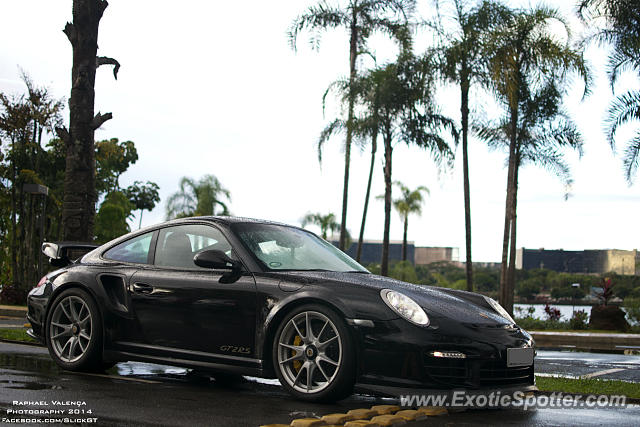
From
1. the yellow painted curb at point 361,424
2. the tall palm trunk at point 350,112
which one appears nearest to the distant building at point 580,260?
the tall palm trunk at point 350,112

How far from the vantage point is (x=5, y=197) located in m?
28.6

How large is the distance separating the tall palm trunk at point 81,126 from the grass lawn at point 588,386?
24.4 feet

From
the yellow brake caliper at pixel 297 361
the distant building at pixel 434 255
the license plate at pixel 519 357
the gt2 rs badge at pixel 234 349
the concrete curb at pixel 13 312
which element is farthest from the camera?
the distant building at pixel 434 255

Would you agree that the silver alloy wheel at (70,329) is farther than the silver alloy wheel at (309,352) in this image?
Yes

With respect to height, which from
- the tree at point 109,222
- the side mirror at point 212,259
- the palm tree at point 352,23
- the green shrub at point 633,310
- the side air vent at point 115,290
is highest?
the palm tree at point 352,23

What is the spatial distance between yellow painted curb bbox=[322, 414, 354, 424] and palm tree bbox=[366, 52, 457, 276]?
23370 millimetres

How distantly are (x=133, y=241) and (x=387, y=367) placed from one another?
2.88 m

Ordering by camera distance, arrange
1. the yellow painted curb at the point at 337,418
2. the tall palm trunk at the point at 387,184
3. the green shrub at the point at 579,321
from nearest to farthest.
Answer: the yellow painted curb at the point at 337,418
the green shrub at the point at 579,321
the tall palm trunk at the point at 387,184

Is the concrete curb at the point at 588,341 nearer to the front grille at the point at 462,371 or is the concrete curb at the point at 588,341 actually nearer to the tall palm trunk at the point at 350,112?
the front grille at the point at 462,371

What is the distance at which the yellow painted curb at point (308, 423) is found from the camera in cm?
461

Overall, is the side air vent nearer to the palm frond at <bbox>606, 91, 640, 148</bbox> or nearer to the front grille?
the front grille

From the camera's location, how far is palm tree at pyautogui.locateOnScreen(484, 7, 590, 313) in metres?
24.0

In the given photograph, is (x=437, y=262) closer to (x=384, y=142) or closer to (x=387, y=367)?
(x=384, y=142)

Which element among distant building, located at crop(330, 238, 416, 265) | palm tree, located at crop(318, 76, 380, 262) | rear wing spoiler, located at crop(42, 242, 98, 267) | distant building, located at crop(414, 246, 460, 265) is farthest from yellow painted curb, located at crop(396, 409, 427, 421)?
distant building, located at crop(414, 246, 460, 265)
